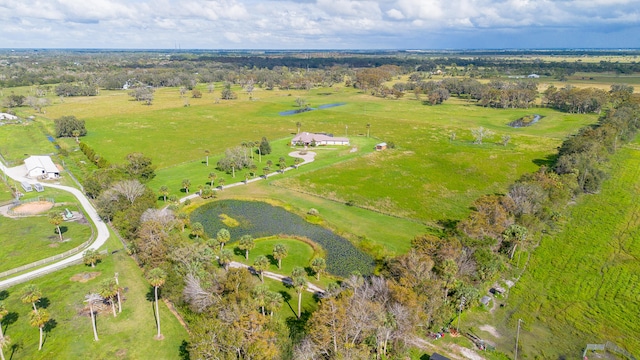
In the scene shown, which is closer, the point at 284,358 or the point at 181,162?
the point at 284,358

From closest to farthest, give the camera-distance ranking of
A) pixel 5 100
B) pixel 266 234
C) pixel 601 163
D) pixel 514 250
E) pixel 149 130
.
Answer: pixel 514 250 → pixel 266 234 → pixel 601 163 → pixel 149 130 → pixel 5 100

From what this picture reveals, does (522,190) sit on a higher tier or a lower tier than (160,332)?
higher

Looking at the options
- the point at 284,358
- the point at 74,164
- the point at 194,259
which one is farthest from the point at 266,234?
the point at 74,164

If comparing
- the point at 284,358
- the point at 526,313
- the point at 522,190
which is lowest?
the point at 526,313

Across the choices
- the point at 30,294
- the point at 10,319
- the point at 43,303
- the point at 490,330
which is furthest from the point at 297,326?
the point at 10,319

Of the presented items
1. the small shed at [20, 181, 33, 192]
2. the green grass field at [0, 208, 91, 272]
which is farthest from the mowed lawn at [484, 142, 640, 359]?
the small shed at [20, 181, 33, 192]

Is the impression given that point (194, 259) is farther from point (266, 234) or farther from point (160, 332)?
point (266, 234)
